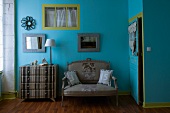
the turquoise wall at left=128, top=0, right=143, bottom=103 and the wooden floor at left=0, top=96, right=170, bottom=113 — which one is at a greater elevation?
the turquoise wall at left=128, top=0, right=143, bottom=103

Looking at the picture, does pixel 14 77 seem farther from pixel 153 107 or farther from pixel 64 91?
pixel 153 107

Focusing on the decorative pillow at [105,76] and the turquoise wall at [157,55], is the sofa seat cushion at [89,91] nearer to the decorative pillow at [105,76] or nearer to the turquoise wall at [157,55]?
the decorative pillow at [105,76]

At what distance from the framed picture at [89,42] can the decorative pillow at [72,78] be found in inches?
31.5

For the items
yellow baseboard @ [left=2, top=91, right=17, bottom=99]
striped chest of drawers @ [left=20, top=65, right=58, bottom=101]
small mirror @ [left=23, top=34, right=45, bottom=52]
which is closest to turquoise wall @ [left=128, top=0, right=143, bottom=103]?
striped chest of drawers @ [left=20, top=65, right=58, bottom=101]

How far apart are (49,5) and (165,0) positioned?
9.96ft

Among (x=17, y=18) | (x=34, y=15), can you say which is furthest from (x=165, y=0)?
(x=17, y=18)

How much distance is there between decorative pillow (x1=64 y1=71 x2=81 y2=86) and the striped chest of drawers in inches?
15.7

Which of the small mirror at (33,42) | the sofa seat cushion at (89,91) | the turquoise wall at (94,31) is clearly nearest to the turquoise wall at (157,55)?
the sofa seat cushion at (89,91)

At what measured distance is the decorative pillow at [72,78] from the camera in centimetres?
460

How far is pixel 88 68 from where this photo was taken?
504 centimetres

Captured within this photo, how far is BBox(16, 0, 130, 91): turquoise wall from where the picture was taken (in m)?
5.19

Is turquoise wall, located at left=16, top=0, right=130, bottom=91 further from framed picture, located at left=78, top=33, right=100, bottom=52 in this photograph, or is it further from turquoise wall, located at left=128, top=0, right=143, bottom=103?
turquoise wall, located at left=128, top=0, right=143, bottom=103

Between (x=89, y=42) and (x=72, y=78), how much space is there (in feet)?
3.98

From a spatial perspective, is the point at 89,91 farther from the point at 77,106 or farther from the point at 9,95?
the point at 9,95
